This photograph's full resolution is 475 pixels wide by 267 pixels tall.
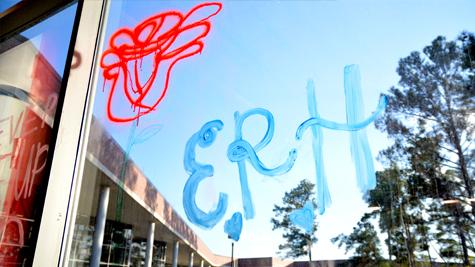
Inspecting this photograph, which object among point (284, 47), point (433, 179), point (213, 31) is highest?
point (213, 31)

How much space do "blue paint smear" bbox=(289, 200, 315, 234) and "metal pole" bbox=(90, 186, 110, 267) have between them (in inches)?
24.0

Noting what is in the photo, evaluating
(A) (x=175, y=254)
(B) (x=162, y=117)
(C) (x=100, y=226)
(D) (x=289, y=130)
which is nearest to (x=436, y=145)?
(D) (x=289, y=130)

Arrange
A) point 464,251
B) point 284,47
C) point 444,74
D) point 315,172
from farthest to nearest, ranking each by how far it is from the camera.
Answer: point 284,47 → point 315,172 → point 444,74 → point 464,251

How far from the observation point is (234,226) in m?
1.08

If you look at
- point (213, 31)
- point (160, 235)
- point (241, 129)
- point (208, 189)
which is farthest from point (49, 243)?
point (160, 235)

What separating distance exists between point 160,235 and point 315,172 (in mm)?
989

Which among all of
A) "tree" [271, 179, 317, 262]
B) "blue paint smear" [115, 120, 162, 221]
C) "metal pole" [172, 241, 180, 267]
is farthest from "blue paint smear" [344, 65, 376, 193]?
"metal pole" [172, 241, 180, 267]

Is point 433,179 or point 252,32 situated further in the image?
point 252,32

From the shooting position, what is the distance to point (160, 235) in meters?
1.64

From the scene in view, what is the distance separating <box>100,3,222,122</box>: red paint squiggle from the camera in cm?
119

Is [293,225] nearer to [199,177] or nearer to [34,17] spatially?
[199,177]

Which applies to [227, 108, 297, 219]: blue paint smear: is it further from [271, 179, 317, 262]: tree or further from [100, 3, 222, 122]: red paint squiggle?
[100, 3, 222, 122]: red paint squiggle

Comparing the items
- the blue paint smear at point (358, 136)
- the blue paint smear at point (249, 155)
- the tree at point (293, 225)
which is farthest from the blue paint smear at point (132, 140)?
the blue paint smear at point (358, 136)

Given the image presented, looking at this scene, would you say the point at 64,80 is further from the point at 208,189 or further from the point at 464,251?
the point at 464,251
